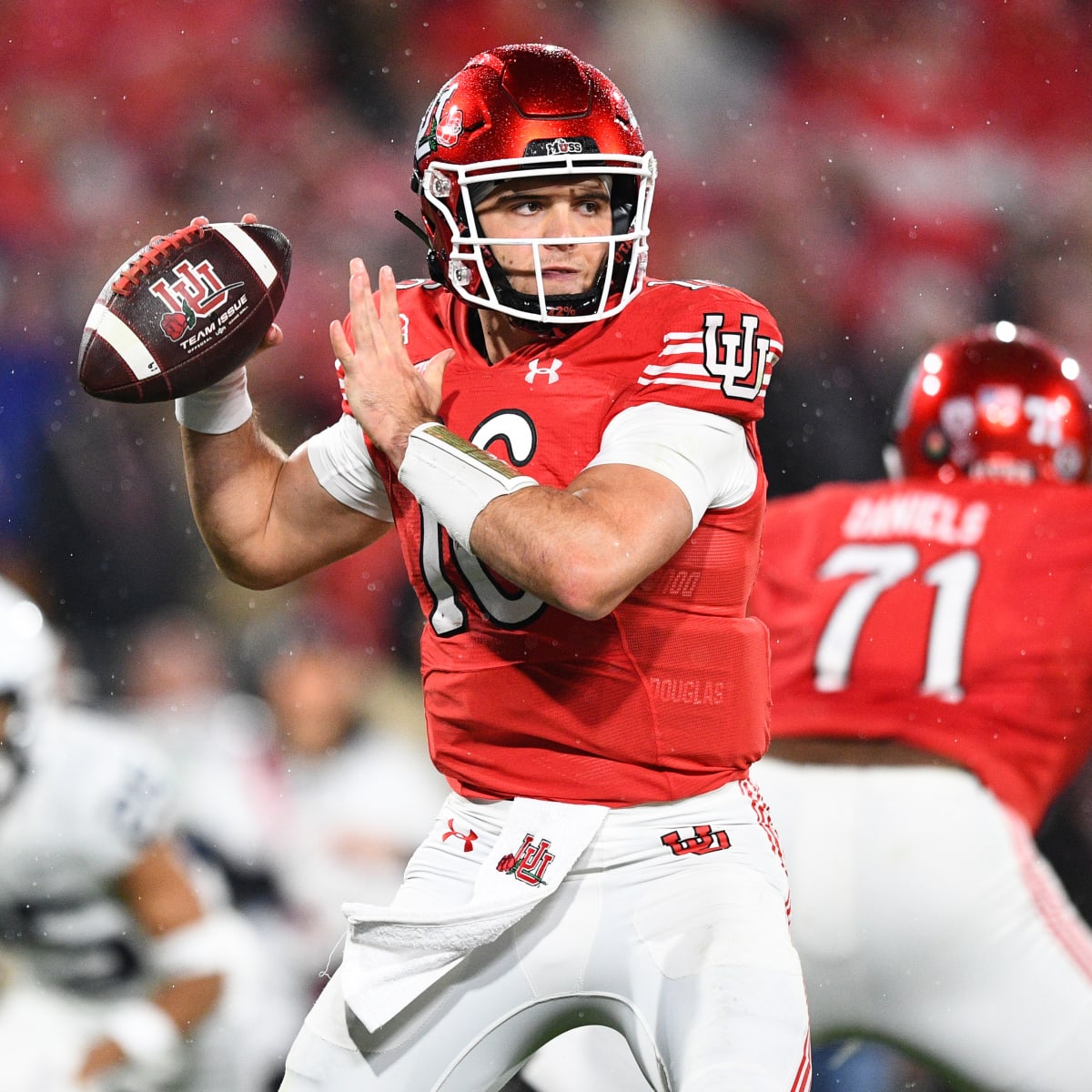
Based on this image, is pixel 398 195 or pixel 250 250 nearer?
pixel 250 250

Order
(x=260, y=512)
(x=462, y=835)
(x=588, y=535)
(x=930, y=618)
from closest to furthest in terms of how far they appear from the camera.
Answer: (x=588, y=535) < (x=462, y=835) < (x=260, y=512) < (x=930, y=618)

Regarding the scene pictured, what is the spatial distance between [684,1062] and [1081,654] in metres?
1.64

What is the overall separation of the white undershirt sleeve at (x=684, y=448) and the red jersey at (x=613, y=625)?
20mm

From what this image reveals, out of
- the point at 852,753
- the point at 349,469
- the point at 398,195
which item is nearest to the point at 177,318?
the point at 349,469

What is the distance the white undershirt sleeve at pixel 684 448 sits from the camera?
1470 millimetres

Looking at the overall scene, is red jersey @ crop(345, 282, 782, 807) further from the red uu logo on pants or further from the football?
the football

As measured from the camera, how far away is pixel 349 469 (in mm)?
1834

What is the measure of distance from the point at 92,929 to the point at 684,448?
7.88ft

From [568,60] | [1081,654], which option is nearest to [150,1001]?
[1081,654]

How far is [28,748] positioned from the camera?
3.24 m

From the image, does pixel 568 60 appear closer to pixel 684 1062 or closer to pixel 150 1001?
pixel 684 1062

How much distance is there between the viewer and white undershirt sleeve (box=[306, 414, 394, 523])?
1.82m

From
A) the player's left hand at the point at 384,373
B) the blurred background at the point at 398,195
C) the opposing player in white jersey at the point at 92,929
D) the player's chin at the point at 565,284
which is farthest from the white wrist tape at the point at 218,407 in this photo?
the blurred background at the point at 398,195

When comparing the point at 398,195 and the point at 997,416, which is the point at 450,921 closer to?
the point at 997,416
